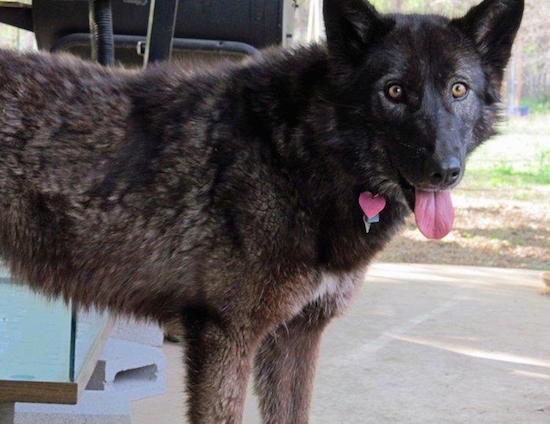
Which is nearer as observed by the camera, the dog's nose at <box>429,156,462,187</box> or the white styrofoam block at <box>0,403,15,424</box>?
the dog's nose at <box>429,156,462,187</box>

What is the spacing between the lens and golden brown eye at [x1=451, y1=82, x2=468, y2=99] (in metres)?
2.68

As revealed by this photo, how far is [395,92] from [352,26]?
0.23 m

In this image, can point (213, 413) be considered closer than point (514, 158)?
Yes

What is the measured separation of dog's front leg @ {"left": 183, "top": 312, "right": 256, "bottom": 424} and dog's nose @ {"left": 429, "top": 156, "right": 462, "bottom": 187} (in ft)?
2.22

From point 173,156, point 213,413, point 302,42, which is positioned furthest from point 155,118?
point 213,413

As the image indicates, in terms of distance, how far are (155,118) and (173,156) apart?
13 centimetres

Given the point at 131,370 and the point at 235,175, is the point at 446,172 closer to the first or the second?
the point at 235,175

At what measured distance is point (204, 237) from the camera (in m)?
2.76

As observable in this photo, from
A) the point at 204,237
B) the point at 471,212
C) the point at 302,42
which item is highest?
the point at 302,42

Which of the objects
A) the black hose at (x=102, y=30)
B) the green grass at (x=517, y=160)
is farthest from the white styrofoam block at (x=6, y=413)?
the green grass at (x=517, y=160)

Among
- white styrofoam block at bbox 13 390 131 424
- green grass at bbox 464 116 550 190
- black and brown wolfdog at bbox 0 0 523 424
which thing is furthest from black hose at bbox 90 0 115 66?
green grass at bbox 464 116 550 190

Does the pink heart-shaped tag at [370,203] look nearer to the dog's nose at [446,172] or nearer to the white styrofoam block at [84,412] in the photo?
the dog's nose at [446,172]

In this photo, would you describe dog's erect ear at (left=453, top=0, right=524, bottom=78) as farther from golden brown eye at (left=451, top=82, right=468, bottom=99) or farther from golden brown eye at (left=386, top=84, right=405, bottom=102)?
golden brown eye at (left=386, top=84, right=405, bottom=102)

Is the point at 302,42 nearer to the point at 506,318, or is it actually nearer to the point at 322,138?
the point at 322,138
